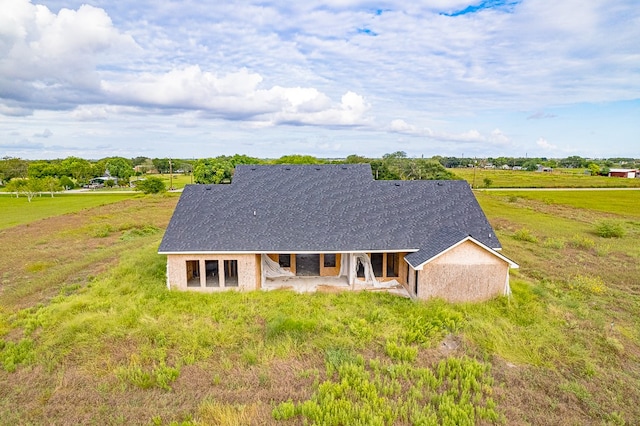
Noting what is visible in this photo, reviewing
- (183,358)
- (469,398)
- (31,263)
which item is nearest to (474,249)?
(469,398)

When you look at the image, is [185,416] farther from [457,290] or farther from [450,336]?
[457,290]

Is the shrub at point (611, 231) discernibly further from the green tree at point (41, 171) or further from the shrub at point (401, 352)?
the green tree at point (41, 171)

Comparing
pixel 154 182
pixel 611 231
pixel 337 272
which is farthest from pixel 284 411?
pixel 154 182

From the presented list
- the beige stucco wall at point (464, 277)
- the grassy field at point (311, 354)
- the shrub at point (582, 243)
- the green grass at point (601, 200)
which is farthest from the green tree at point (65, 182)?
the green grass at point (601, 200)

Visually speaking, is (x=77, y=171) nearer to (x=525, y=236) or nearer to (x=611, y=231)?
(x=525, y=236)

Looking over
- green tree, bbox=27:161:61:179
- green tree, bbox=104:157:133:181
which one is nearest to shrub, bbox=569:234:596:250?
green tree, bbox=104:157:133:181

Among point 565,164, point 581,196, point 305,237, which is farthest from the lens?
point 565,164

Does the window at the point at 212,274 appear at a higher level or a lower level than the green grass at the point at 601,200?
lower

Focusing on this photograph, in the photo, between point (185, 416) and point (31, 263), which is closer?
point (185, 416)
